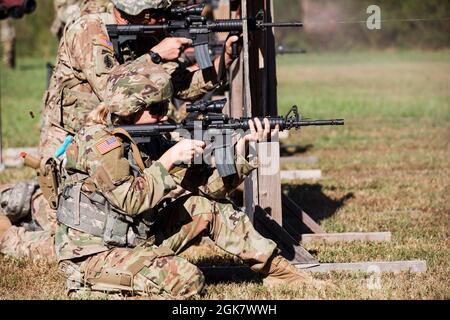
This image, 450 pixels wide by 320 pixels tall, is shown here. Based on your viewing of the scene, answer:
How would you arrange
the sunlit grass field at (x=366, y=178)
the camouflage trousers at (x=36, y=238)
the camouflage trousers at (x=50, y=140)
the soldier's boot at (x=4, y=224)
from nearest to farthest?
the sunlit grass field at (x=366, y=178), the camouflage trousers at (x=36, y=238), the camouflage trousers at (x=50, y=140), the soldier's boot at (x=4, y=224)

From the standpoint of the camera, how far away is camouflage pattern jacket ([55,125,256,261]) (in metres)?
6.00

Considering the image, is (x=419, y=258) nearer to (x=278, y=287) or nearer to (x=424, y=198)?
(x=278, y=287)

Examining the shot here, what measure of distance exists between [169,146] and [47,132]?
6.32ft

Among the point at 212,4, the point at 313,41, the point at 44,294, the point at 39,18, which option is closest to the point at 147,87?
the point at 44,294

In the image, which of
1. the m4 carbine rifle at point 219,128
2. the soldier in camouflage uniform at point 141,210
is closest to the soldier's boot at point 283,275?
the soldier in camouflage uniform at point 141,210

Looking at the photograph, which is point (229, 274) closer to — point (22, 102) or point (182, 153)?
point (182, 153)

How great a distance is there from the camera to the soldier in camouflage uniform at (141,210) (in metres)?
6.04

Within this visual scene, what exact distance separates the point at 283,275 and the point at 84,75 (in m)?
2.29

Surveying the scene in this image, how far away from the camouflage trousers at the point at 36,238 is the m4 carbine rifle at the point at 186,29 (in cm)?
165

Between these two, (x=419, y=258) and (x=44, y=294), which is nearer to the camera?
(x=44, y=294)

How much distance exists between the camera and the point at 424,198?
10211mm

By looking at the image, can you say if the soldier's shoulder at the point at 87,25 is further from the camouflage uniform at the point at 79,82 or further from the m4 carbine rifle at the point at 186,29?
the m4 carbine rifle at the point at 186,29

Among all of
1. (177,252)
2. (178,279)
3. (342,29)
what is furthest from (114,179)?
(342,29)
